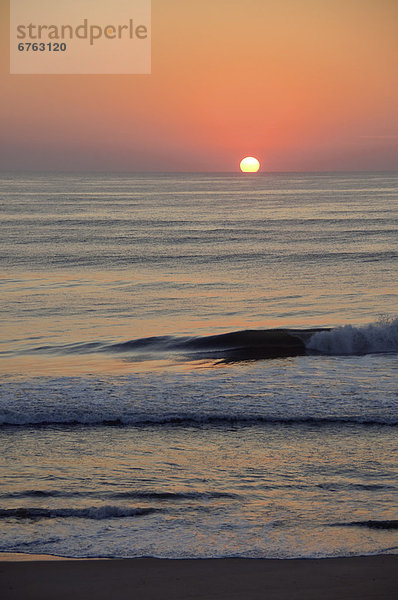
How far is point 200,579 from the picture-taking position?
604 centimetres

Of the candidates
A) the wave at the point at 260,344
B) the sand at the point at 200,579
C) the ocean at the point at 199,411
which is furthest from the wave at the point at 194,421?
the wave at the point at 260,344

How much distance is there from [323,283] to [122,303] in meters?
8.48

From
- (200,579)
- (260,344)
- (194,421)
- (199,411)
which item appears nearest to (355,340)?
(260,344)

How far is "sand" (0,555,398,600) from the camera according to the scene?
5762 millimetres

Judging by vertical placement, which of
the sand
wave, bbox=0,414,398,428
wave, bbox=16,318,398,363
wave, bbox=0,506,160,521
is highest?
wave, bbox=16,318,398,363

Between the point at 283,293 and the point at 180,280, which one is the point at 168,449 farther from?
the point at 180,280

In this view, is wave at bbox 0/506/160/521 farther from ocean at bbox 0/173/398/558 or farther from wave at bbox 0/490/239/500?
wave at bbox 0/490/239/500

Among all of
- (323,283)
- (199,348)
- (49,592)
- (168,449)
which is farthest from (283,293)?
(49,592)

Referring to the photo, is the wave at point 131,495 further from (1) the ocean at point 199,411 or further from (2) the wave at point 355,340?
(2) the wave at point 355,340

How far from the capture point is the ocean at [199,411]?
7129 millimetres

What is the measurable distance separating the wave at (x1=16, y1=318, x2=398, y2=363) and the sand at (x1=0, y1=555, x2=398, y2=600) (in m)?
9.51

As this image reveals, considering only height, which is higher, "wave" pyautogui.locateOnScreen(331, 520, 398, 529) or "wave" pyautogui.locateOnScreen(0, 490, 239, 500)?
"wave" pyautogui.locateOnScreen(0, 490, 239, 500)

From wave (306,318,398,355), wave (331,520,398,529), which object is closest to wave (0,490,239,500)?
wave (331,520,398,529)

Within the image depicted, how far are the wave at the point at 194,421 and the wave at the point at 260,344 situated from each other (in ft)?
16.1
